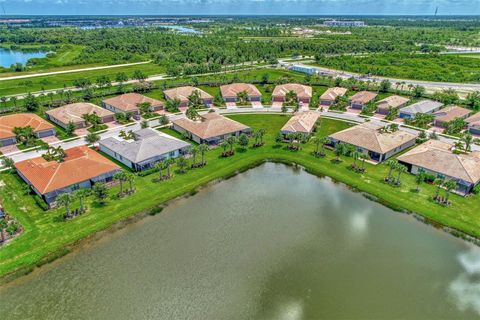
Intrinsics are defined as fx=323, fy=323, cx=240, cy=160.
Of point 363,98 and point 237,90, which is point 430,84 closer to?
point 363,98

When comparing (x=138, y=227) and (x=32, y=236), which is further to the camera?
(x=138, y=227)

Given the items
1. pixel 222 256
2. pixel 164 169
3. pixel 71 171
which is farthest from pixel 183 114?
pixel 222 256

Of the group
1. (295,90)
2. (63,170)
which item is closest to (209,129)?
(63,170)

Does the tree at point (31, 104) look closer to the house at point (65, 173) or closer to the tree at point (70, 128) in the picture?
the tree at point (70, 128)

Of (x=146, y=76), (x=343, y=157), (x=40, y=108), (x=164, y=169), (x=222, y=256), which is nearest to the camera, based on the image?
(x=222, y=256)

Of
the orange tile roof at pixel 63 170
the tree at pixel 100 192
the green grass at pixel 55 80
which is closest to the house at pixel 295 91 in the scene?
the orange tile roof at pixel 63 170

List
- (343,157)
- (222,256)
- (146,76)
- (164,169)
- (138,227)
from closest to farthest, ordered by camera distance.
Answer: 1. (222,256)
2. (138,227)
3. (164,169)
4. (343,157)
5. (146,76)

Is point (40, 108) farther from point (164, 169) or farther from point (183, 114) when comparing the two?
point (164, 169)
